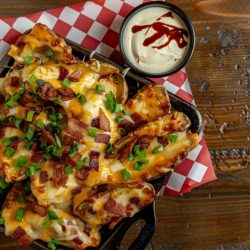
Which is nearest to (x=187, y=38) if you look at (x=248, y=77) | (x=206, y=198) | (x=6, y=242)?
(x=248, y=77)

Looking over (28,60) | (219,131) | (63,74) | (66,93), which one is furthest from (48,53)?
(219,131)

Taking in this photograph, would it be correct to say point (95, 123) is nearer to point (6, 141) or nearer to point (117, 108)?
point (117, 108)

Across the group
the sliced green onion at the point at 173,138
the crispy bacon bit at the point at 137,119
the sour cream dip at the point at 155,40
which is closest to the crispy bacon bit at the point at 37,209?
the crispy bacon bit at the point at 137,119

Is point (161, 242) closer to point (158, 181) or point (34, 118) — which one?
point (158, 181)

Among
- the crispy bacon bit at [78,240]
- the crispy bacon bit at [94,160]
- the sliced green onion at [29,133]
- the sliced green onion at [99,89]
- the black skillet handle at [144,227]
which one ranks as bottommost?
the crispy bacon bit at [78,240]

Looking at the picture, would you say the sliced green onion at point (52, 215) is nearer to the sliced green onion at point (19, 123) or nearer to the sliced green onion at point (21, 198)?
the sliced green onion at point (21, 198)
